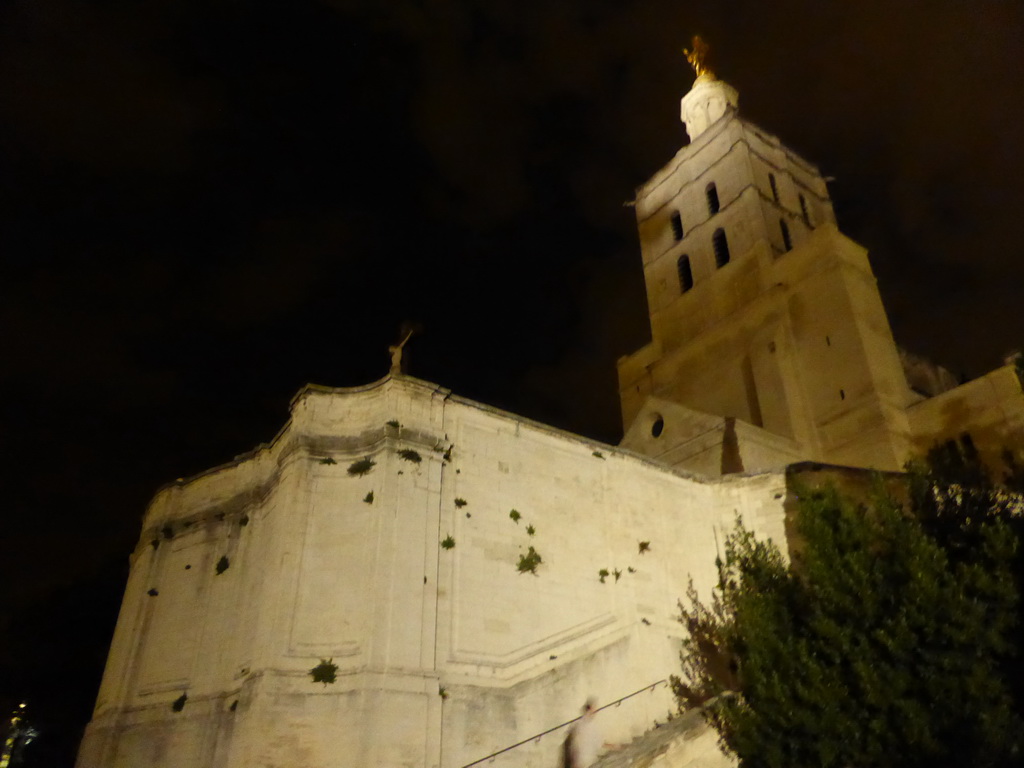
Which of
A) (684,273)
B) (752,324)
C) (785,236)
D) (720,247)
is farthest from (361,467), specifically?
(785,236)

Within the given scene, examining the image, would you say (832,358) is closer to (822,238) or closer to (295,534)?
(822,238)

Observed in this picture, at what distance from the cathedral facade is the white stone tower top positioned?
19441 millimetres

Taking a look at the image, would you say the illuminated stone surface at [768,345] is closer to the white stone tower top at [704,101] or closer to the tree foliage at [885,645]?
the white stone tower top at [704,101]

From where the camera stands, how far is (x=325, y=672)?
10.5 metres

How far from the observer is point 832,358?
71.2ft

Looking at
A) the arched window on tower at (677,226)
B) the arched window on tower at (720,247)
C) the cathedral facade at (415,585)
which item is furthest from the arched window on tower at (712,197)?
the cathedral facade at (415,585)

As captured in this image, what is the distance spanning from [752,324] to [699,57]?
18.1 meters

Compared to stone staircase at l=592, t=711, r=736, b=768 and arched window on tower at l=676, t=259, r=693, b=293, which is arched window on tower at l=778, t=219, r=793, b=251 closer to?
arched window on tower at l=676, t=259, r=693, b=293

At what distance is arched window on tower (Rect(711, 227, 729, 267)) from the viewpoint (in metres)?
27.8

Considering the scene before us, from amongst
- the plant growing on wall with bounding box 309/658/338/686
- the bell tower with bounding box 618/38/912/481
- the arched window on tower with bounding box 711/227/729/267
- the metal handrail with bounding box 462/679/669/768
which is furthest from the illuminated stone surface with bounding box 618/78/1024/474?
the plant growing on wall with bounding box 309/658/338/686

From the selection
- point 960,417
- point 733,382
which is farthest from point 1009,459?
point 733,382

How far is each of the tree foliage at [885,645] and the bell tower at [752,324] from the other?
23.8 feet

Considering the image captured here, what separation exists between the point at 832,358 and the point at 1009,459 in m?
5.39

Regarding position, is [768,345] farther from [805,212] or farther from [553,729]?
[553,729]
